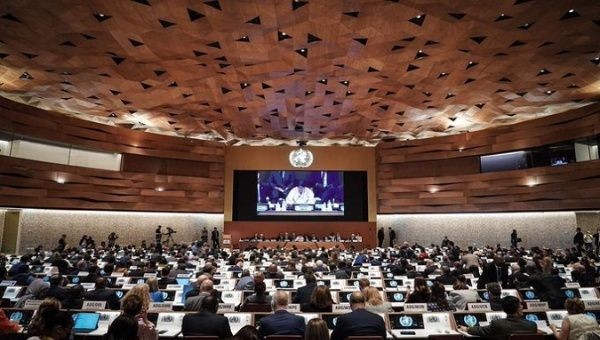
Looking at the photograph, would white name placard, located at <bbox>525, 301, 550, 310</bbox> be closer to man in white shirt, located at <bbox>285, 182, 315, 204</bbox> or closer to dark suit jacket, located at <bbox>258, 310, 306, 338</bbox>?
dark suit jacket, located at <bbox>258, 310, 306, 338</bbox>

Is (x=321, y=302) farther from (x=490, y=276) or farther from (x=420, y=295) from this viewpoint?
(x=490, y=276)

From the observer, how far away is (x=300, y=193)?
2417 centimetres

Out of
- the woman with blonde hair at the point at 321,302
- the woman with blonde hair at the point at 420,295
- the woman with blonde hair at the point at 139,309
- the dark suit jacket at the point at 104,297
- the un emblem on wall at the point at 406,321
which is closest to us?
the woman with blonde hair at the point at 139,309

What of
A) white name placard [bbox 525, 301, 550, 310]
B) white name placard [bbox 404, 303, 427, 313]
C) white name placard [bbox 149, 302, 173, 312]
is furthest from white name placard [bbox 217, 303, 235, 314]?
white name placard [bbox 525, 301, 550, 310]

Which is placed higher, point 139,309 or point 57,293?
point 139,309

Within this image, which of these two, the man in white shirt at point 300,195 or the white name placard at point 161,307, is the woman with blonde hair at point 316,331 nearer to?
the white name placard at point 161,307

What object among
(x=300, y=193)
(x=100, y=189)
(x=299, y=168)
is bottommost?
(x=100, y=189)

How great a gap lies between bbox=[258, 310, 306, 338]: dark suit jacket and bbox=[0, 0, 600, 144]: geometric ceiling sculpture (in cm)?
770

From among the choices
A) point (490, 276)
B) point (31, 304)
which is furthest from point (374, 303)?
point (31, 304)

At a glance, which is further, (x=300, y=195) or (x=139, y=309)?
(x=300, y=195)

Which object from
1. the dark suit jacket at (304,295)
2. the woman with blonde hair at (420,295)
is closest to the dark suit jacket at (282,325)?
the dark suit jacket at (304,295)

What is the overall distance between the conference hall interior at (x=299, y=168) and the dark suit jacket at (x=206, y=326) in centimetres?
2

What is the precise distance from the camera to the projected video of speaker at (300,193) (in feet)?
78.9

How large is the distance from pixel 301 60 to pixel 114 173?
1306cm
